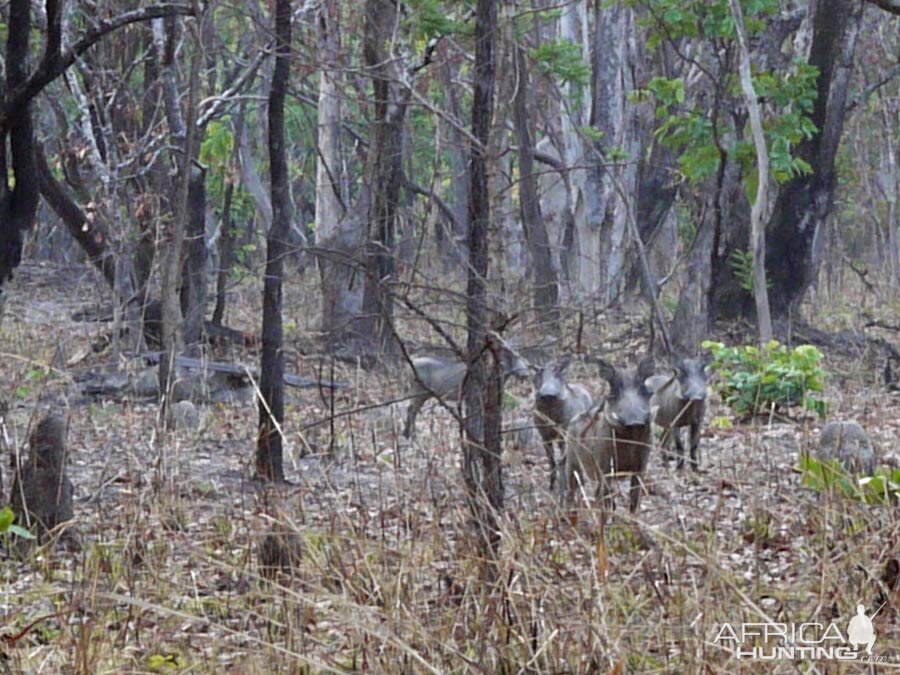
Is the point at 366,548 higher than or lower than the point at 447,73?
lower

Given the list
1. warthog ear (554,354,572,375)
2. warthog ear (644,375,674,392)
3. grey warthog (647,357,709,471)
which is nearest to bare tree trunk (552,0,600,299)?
warthog ear (644,375,674,392)

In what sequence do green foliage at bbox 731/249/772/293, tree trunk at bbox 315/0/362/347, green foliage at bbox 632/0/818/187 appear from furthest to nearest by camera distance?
green foliage at bbox 731/249/772/293, tree trunk at bbox 315/0/362/347, green foliage at bbox 632/0/818/187

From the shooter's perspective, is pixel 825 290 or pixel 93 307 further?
pixel 825 290

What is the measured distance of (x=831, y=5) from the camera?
17734 mm

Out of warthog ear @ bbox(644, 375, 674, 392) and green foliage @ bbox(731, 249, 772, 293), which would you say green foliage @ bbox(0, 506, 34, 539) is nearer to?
warthog ear @ bbox(644, 375, 674, 392)

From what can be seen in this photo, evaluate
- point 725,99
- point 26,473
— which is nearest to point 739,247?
point 725,99

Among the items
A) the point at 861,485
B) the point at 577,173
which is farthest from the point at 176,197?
the point at 577,173

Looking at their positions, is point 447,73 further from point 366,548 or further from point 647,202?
point 366,548

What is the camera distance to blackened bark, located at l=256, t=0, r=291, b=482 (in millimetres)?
8148

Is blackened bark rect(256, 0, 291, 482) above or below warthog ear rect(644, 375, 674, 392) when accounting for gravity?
above

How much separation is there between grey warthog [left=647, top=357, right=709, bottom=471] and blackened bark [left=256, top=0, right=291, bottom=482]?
2.58 meters

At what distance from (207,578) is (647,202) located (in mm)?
18071

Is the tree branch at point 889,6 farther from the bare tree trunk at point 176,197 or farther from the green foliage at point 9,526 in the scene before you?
the green foliage at point 9,526

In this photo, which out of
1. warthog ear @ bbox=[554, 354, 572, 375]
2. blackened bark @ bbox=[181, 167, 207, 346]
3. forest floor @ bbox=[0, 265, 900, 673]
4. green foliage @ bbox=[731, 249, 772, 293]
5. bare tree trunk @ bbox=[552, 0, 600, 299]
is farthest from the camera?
bare tree trunk @ bbox=[552, 0, 600, 299]
